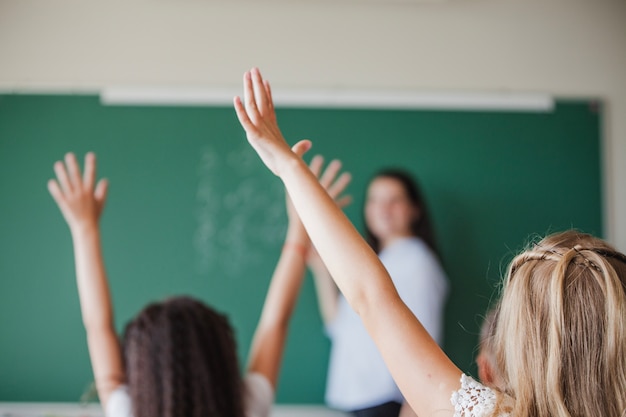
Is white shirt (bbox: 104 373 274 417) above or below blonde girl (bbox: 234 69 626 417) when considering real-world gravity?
below

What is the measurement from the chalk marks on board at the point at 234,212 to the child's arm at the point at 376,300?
2.05 metres

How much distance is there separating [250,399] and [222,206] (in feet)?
6.26

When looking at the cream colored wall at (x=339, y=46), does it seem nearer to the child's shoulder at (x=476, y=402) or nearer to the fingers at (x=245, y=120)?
the fingers at (x=245, y=120)

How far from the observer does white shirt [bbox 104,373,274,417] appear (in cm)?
134

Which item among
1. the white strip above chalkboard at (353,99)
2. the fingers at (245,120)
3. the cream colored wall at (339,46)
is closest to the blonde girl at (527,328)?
the fingers at (245,120)

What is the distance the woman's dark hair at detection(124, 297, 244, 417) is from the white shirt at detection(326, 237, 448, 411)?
1775mm

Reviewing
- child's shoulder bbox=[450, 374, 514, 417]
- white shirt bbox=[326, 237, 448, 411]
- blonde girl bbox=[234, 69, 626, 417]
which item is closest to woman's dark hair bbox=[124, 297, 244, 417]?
blonde girl bbox=[234, 69, 626, 417]

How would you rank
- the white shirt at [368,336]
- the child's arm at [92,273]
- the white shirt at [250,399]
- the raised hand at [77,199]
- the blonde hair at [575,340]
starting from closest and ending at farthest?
the blonde hair at [575,340] < the white shirt at [250,399] < the child's arm at [92,273] < the raised hand at [77,199] < the white shirt at [368,336]

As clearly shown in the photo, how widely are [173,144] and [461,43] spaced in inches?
65.3

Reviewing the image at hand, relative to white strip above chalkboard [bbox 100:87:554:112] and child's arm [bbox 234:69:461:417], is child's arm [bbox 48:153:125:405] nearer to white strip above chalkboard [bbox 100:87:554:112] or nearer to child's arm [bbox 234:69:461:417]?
child's arm [bbox 234:69:461:417]

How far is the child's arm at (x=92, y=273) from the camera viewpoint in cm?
155

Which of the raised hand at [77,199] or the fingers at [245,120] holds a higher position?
the fingers at [245,120]

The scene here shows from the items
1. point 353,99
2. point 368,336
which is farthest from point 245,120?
point 353,99

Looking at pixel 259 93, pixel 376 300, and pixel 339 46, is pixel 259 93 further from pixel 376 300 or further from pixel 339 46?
pixel 339 46
